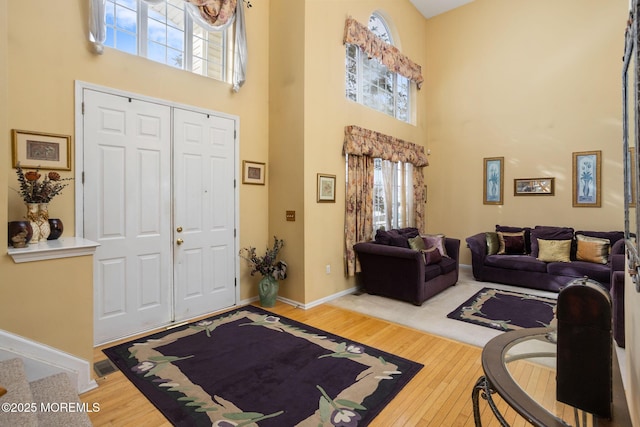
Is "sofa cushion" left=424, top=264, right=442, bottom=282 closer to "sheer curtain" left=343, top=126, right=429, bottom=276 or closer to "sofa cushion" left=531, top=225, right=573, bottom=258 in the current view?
"sheer curtain" left=343, top=126, right=429, bottom=276

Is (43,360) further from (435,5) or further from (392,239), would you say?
(435,5)

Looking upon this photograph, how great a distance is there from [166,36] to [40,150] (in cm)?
178

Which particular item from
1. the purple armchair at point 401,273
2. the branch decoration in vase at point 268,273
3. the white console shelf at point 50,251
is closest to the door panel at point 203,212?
the branch decoration in vase at point 268,273

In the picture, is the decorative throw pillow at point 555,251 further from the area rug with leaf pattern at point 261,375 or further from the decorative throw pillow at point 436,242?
the area rug with leaf pattern at point 261,375

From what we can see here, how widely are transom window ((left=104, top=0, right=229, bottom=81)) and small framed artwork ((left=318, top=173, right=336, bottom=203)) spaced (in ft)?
5.96

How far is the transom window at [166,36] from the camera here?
3263mm

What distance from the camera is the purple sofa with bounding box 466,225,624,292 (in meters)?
4.51

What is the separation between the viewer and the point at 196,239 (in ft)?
12.6

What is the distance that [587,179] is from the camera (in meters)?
5.21

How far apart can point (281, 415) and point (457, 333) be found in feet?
6.90

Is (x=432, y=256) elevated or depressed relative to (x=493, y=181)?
Answer: depressed

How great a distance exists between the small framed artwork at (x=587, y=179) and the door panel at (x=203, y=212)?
541 cm

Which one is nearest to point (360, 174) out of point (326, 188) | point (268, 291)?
point (326, 188)

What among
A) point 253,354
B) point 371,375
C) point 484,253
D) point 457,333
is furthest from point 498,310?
point 253,354
